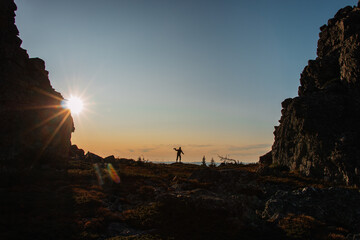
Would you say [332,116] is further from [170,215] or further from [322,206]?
[170,215]

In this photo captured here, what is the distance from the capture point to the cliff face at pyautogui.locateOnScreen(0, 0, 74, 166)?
35844 mm

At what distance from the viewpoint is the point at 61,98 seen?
47.4 m

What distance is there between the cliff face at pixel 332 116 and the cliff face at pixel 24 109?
4339 centimetres

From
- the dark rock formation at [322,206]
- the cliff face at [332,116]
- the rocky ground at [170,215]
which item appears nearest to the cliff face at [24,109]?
the rocky ground at [170,215]

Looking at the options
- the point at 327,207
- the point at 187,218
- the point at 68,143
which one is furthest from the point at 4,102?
the point at 327,207

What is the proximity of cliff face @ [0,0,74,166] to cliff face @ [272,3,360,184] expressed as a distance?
4339cm

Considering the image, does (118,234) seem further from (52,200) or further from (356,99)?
(356,99)

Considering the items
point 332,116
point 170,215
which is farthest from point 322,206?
point 332,116

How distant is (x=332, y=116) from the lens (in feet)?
125

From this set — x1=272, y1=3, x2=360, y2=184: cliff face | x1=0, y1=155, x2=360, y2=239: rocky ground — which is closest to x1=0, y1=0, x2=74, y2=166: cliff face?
x1=0, y1=155, x2=360, y2=239: rocky ground

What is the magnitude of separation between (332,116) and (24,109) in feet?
165

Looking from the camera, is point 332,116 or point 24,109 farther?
point 24,109

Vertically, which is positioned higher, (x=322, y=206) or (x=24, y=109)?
(x=24, y=109)

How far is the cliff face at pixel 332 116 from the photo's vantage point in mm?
34000
